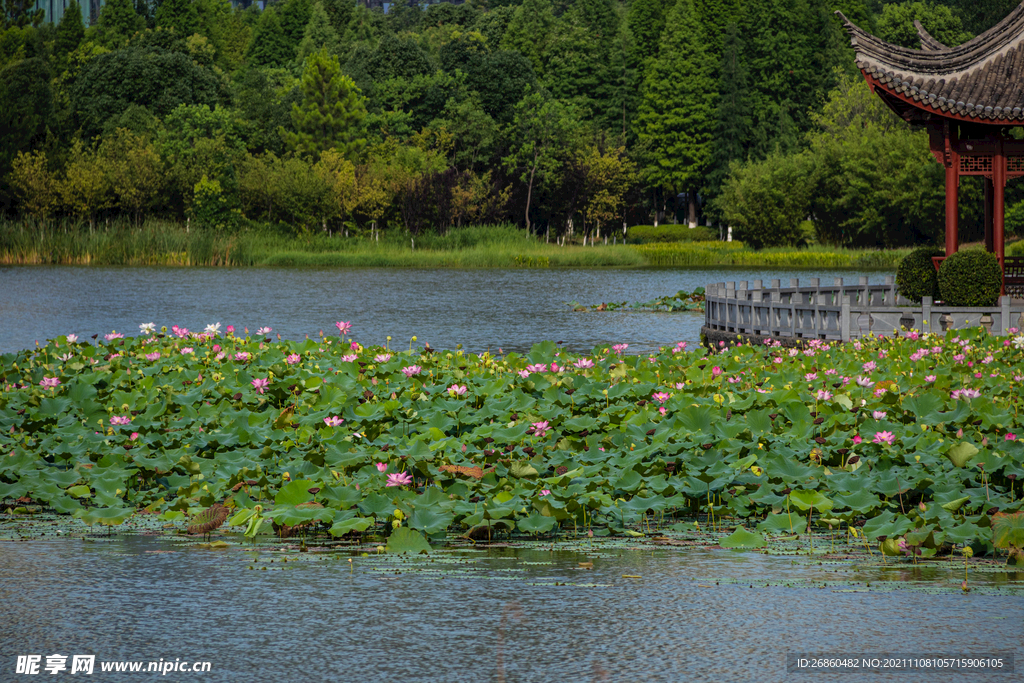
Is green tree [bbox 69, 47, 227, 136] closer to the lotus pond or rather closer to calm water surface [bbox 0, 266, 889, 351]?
calm water surface [bbox 0, 266, 889, 351]

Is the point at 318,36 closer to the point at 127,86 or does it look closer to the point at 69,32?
the point at 69,32

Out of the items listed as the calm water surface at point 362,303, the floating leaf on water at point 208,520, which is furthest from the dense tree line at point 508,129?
the floating leaf on water at point 208,520

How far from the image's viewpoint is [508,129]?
84938mm

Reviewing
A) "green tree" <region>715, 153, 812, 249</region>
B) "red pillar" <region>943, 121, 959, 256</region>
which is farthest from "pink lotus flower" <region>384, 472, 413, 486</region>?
"green tree" <region>715, 153, 812, 249</region>

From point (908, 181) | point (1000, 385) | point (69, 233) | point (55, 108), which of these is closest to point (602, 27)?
point (908, 181)

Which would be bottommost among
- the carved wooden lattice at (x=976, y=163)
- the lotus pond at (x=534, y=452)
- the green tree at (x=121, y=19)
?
the lotus pond at (x=534, y=452)

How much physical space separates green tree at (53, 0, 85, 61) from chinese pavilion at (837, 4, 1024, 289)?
85188 millimetres

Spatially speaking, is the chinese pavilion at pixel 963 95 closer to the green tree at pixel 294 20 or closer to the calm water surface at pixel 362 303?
the calm water surface at pixel 362 303

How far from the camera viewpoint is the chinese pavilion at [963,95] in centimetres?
2244

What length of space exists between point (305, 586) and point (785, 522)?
3199 millimetres

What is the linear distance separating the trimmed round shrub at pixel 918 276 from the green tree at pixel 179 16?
101m

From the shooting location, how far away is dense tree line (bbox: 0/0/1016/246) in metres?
75.0

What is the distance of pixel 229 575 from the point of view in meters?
7.13

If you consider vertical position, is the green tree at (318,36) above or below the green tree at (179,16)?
below
